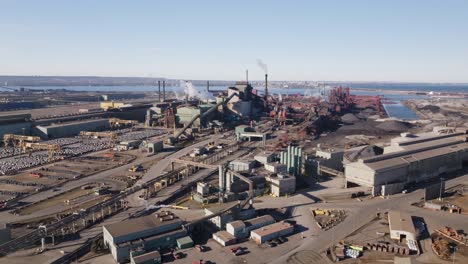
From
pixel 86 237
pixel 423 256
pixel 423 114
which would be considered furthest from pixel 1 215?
pixel 423 114

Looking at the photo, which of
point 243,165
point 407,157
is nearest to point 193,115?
point 243,165

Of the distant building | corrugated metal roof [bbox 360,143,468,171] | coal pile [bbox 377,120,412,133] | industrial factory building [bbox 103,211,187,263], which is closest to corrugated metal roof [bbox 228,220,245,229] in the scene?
industrial factory building [bbox 103,211,187,263]

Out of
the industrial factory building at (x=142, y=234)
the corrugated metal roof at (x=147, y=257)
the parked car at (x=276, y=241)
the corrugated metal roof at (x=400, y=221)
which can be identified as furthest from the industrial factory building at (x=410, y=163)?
the corrugated metal roof at (x=147, y=257)

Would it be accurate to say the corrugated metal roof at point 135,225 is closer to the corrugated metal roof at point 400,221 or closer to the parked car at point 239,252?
the parked car at point 239,252

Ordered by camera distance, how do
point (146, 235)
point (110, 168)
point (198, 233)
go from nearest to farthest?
point (146, 235), point (198, 233), point (110, 168)

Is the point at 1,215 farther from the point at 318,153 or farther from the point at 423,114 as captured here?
the point at 423,114

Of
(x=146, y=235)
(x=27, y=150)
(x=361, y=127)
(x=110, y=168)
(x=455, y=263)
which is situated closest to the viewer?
(x=455, y=263)
